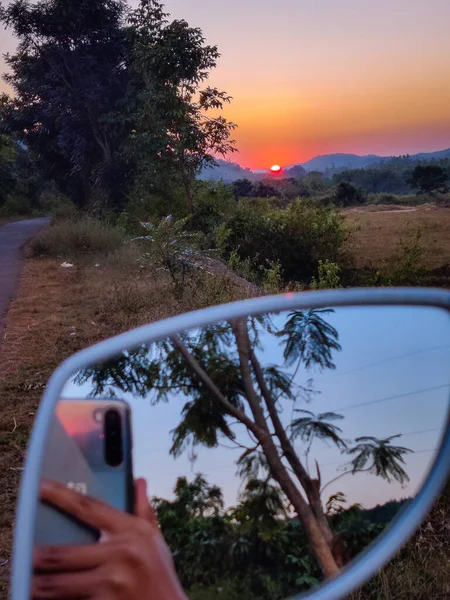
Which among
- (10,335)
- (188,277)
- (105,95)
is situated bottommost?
(10,335)

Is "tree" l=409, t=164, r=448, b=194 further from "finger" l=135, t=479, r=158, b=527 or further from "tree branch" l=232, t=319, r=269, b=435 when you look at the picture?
"finger" l=135, t=479, r=158, b=527

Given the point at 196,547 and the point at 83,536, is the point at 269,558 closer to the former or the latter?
the point at 196,547

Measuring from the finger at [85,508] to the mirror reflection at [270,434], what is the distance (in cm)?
1

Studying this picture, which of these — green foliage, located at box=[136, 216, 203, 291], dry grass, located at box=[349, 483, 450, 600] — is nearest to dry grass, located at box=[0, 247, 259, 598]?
green foliage, located at box=[136, 216, 203, 291]

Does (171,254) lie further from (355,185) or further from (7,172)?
(355,185)

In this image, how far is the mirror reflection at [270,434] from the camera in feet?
2.64

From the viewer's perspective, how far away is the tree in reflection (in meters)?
0.86

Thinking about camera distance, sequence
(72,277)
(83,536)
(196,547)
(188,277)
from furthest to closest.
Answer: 1. (72,277)
2. (188,277)
3. (196,547)
4. (83,536)

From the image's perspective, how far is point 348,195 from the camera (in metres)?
47.5

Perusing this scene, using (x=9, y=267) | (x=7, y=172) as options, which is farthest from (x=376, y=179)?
(x=9, y=267)

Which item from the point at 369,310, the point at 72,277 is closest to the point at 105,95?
the point at 72,277

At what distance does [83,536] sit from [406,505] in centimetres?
57

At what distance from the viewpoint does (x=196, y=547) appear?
2.70 ft

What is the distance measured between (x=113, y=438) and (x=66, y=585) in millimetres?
180
